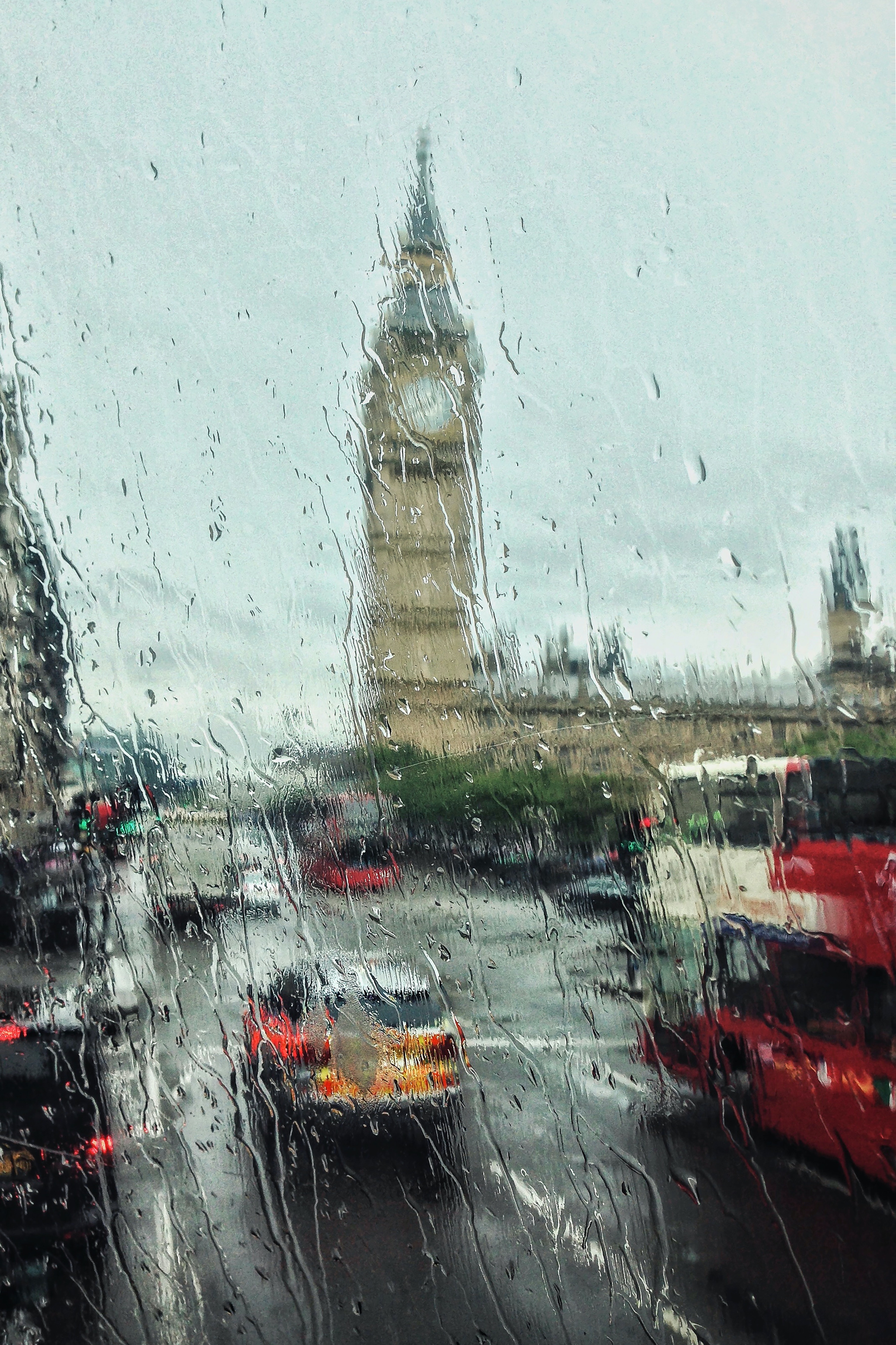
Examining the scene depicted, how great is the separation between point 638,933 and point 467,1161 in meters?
0.55

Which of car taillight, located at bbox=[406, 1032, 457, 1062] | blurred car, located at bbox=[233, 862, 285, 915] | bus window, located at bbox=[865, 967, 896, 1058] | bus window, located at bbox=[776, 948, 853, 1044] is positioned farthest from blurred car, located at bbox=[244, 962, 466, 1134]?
bus window, located at bbox=[865, 967, 896, 1058]

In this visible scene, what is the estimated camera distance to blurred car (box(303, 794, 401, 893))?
1.78 metres

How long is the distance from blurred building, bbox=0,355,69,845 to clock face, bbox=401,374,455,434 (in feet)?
2.75

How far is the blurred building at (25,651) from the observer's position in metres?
1.97

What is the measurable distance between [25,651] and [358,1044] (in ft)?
3.59

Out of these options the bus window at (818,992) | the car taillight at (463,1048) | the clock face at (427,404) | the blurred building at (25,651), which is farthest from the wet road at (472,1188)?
the clock face at (427,404)

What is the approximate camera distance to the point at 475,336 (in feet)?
5.83

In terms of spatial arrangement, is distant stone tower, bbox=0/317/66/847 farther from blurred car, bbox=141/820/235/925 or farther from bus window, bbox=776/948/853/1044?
bus window, bbox=776/948/853/1044

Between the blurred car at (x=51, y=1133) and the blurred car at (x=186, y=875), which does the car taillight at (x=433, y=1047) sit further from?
the blurred car at (x=51, y=1133)

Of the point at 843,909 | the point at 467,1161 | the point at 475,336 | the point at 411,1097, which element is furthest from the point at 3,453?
the point at 843,909

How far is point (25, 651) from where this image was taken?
200 cm

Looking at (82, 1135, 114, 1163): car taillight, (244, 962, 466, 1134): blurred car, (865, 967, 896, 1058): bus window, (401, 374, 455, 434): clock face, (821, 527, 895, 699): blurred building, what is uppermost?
(401, 374, 455, 434): clock face

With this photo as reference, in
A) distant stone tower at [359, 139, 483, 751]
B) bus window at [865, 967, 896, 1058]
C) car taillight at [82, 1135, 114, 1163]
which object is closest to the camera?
bus window at [865, 967, 896, 1058]

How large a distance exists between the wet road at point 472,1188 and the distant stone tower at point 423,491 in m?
0.37
